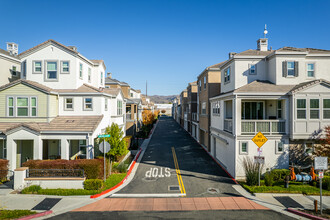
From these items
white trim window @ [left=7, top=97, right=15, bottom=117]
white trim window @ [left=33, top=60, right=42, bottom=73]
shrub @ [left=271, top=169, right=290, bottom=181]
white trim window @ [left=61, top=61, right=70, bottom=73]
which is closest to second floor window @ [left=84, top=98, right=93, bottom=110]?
white trim window @ [left=61, top=61, right=70, bottom=73]

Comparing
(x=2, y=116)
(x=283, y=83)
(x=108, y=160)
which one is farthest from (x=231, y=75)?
(x=2, y=116)

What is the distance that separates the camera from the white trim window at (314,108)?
1480 cm

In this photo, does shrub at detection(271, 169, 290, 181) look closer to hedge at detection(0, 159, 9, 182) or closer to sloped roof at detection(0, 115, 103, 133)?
sloped roof at detection(0, 115, 103, 133)

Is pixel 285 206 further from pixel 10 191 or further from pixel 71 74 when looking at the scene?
pixel 71 74

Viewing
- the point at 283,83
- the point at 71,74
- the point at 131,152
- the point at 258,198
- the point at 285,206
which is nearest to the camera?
the point at 285,206

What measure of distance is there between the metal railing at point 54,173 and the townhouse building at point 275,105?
38.1 ft

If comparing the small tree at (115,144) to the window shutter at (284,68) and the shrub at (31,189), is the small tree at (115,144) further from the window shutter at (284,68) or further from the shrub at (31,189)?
the window shutter at (284,68)

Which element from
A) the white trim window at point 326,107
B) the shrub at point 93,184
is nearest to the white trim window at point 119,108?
the shrub at point 93,184

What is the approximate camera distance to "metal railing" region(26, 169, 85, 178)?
525 inches

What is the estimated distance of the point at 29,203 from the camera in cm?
1134

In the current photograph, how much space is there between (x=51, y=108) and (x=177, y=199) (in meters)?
13.4

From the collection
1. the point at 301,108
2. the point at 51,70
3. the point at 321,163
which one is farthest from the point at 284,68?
the point at 51,70

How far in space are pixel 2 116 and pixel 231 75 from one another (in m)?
20.9

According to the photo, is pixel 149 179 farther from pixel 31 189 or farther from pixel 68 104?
pixel 68 104
